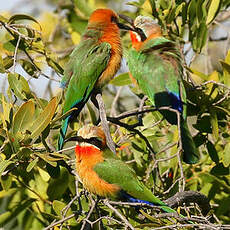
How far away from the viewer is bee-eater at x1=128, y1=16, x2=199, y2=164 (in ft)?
9.00

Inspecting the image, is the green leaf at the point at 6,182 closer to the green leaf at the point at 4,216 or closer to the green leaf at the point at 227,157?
the green leaf at the point at 4,216

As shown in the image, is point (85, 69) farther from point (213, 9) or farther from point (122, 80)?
point (213, 9)

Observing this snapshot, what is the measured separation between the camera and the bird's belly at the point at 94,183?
2617 millimetres

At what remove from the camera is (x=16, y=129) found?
7.73 ft

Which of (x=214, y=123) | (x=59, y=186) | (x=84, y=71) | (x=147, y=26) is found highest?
(x=147, y=26)

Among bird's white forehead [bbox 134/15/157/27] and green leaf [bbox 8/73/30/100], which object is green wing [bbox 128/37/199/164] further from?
green leaf [bbox 8/73/30/100]

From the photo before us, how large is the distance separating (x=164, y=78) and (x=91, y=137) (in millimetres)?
463

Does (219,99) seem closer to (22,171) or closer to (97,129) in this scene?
(97,129)

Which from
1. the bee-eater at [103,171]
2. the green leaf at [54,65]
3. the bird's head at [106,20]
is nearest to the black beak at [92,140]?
the bee-eater at [103,171]

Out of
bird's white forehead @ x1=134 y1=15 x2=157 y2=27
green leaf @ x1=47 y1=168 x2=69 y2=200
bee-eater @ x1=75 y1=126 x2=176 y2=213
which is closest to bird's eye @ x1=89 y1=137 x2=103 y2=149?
bee-eater @ x1=75 y1=126 x2=176 y2=213

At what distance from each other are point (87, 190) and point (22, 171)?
0.31 metres

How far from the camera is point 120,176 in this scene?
2713 millimetres

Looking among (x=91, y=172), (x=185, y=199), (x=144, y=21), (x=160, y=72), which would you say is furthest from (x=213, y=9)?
(x=185, y=199)

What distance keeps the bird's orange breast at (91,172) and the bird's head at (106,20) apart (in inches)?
37.9
